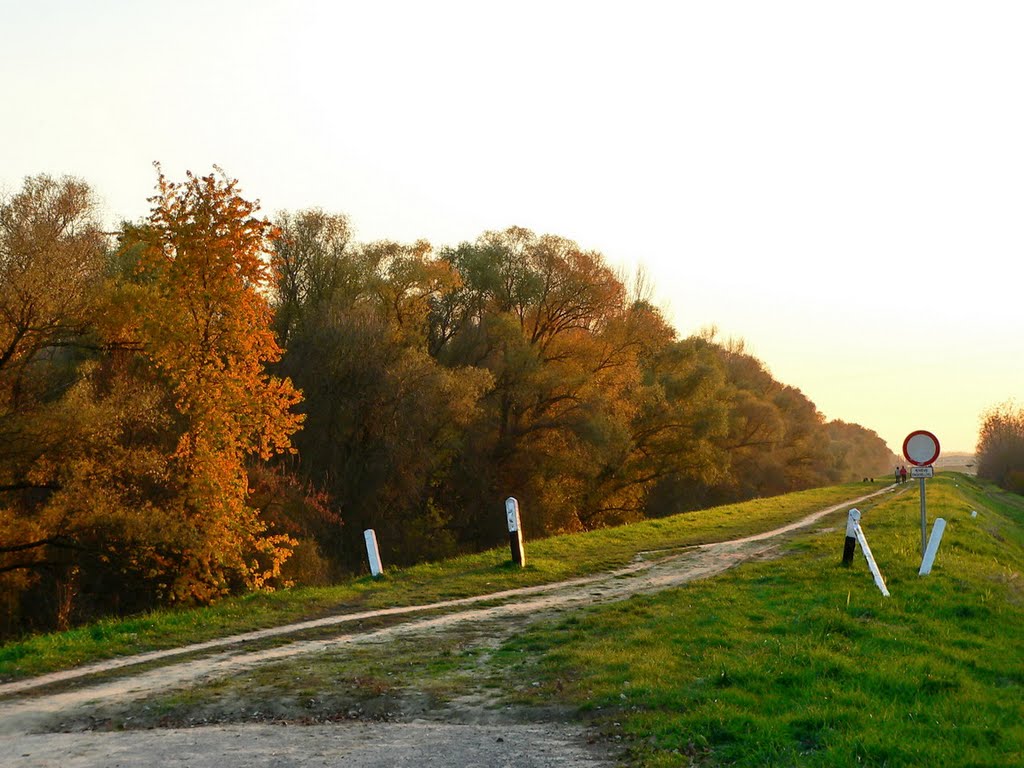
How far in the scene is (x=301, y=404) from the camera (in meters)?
36.2

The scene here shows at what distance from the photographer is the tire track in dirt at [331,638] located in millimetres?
9945

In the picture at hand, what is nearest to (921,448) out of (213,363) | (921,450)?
(921,450)

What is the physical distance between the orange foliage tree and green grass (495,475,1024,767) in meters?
11.9

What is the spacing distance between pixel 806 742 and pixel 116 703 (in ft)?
22.3

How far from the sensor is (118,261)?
28391mm

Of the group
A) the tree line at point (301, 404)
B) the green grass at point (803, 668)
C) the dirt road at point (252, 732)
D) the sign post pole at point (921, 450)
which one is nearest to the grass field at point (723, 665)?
the green grass at point (803, 668)

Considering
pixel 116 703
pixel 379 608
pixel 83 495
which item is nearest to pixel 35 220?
pixel 83 495

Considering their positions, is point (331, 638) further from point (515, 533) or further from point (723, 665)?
point (515, 533)

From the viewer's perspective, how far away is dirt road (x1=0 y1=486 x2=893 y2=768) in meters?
7.72

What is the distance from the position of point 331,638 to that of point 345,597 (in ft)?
11.7

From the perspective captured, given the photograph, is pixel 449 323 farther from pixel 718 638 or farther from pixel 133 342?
pixel 718 638

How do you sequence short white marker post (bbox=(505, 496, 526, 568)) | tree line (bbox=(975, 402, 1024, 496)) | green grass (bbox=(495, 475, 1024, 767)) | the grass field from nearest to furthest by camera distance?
green grass (bbox=(495, 475, 1024, 767)) → the grass field → short white marker post (bbox=(505, 496, 526, 568)) → tree line (bbox=(975, 402, 1024, 496))

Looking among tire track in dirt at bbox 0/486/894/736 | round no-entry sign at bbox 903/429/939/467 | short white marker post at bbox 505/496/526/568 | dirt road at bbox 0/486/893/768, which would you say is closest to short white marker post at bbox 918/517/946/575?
round no-entry sign at bbox 903/429/939/467

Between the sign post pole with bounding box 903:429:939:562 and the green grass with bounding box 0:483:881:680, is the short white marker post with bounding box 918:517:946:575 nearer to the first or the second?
the sign post pole with bounding box 903:429:939:562
